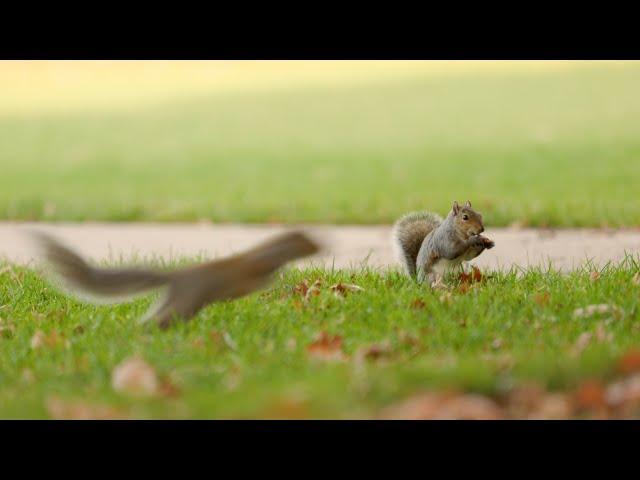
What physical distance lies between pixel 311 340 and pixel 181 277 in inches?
31.1

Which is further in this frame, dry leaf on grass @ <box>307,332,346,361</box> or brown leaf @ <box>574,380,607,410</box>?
dry leaf on grass @ <box>307,332,346,361</box>

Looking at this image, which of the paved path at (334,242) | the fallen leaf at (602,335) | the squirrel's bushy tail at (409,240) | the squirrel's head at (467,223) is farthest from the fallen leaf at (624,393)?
the paved path at (334,242)

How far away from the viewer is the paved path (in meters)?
7.54

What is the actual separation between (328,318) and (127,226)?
5.99 m

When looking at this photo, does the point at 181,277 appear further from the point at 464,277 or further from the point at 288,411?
the point at 464,277

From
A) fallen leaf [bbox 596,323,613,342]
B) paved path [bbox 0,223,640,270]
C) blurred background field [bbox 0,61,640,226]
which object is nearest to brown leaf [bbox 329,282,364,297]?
paved path [bbox 0,223,640,270]

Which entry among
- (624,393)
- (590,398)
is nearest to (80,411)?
(590,398)

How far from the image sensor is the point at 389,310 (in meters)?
5.14

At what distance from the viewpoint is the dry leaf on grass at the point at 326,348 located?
14.0 feet

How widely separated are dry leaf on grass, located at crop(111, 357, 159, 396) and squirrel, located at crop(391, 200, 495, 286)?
2.34 metres

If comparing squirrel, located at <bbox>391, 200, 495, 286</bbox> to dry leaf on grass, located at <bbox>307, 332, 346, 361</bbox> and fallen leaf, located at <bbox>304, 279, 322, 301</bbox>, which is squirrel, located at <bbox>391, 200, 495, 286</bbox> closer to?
fallen leaf, located at <bbox>304, 279, 322, 301</bbox>

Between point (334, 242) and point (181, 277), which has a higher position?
point (334, 242)

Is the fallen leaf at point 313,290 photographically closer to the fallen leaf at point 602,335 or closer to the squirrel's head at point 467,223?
the squirrel's head at point 467,223

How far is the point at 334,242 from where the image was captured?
6.55 metres
